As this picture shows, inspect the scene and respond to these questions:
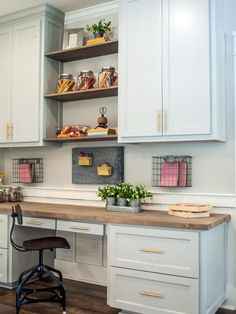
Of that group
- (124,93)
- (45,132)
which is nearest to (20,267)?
(45,132)

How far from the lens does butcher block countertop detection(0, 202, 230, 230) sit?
8.12ft

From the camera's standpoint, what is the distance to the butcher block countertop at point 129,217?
247cm

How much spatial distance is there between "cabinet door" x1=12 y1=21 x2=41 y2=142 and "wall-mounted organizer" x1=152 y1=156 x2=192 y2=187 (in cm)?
128

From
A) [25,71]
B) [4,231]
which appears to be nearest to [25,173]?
[4,231]

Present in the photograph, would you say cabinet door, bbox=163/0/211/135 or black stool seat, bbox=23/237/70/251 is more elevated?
cabinet door, bbox=163/0/211/135

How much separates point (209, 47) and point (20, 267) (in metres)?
2.54

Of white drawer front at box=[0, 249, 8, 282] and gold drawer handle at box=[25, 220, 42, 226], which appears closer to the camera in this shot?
gold drawer handle at box=[25, 220, 42, 226]

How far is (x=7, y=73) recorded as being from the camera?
381 cm

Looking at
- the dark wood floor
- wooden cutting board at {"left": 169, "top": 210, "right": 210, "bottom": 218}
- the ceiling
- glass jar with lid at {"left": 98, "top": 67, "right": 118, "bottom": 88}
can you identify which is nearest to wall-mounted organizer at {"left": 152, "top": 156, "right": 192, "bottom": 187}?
wooden cutting board at {"left": 169, "top": 210, "right": 210, "bottom": 218}

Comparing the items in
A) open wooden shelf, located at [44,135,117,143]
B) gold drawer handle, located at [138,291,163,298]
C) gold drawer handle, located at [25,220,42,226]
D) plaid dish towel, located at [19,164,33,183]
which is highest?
open wooden shelf, located at [44,135,117,143]

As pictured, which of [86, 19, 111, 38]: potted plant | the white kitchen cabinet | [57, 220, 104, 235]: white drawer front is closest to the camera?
the white kitchen cabinet

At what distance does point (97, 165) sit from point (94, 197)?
0.31 m

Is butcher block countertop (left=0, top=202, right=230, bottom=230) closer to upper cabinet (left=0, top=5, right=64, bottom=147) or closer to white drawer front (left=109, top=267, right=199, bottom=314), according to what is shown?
white drawer front (left=109, top=267, right=199, bottom=314)

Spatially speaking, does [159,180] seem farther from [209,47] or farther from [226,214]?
[209,47]
